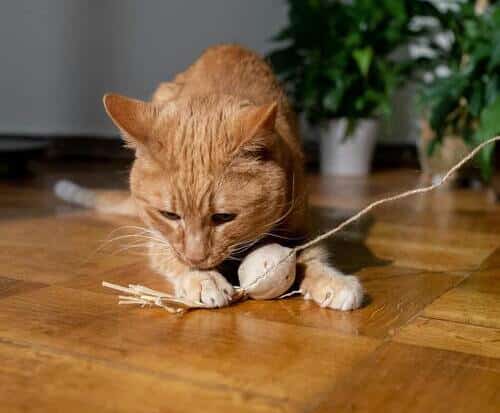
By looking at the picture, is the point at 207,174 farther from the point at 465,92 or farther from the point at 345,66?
the point at 345,66

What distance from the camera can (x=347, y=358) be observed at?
42.3 inches

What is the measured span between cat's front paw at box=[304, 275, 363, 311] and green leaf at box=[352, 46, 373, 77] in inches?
81.2

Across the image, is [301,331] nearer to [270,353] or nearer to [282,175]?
[270,353]

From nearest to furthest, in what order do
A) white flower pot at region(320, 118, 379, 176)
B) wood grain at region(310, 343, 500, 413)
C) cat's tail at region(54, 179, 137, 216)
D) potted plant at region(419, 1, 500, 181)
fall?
wood grain at region(310, 343, 500, 413) → cat's tail at region(54, 179, 137, 216) → potted plant at region(419, 1, 500, 181) → white flower pot at region(320, 118, 379, 176)

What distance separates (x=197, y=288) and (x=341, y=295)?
0.83ft

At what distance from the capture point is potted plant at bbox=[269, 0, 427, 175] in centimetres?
333

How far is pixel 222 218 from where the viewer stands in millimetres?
1366

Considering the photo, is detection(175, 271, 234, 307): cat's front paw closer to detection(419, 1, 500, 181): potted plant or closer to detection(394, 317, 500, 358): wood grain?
detection(394, 317, 500, 358): wood grain

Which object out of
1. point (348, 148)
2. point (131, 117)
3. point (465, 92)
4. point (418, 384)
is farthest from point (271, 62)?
point (418, 384)

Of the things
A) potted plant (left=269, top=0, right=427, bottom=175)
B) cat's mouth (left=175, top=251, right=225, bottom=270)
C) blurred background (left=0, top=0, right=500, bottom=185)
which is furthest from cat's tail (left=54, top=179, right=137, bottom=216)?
potted plant (left=269, top=0, right=427, bottom=175)

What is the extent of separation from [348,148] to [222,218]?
90.9 inches

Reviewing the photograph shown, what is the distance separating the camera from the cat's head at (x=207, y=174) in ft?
4.41

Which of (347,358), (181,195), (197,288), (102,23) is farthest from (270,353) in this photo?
(102,23)

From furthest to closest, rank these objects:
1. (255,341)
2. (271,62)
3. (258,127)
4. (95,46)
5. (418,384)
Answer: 1. (95,46)
2. (271,62)
3. (258,127)
4. (255,341)
5. (418,384)
